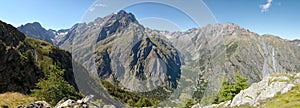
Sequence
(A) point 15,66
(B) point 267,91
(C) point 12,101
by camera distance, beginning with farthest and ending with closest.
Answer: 1. (A) point 15,66
2. (C) point 12,101
3. (B) point 267,91

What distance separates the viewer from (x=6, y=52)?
8369 cm

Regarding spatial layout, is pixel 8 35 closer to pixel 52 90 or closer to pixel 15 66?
pixel 15 66

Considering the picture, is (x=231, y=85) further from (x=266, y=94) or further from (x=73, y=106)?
(x=73, y=106)

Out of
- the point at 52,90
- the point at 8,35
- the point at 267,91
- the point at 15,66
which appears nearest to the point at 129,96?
the point at 8,35

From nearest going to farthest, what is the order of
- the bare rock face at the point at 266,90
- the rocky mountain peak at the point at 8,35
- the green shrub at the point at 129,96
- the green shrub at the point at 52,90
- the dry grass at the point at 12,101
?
1. the bare rock face at the point at 266,90
2. the dry grass at the point at 12,101
3. the green shrub at the point at 129,96
4. the green shrub at the point at 52,90
5. the rocky mountain peak at the point at 8,35

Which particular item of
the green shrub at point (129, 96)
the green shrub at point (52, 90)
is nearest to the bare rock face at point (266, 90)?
the green shrub at point (129, 96)

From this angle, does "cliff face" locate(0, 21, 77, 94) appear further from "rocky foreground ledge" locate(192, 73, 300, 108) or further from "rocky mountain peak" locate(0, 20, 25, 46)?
"rocky foreground ledge" locate(192, 73, 300, 108)

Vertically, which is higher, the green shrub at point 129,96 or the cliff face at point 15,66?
the cliff face at point 15,66

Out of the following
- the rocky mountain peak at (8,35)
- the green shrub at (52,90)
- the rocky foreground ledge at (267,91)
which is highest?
the rocky mountain peak at (8,35)

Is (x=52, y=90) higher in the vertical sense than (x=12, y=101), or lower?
higher

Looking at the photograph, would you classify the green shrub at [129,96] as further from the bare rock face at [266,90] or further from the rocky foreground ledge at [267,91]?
the bare rock face at [266,90]

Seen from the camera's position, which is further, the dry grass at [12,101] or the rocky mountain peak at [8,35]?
the rocky mountain peak at [8,35]

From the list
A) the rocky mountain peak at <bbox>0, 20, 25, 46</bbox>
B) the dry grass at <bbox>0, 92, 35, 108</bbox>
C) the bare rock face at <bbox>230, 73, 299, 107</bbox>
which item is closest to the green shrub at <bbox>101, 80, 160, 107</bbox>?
the bare rock face at <bbox>230, 73, 299, 107</bbox>

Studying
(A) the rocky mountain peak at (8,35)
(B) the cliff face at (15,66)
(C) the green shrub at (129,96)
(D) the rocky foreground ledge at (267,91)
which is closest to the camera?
(D) the rocky foreground ledge at (267,91)
